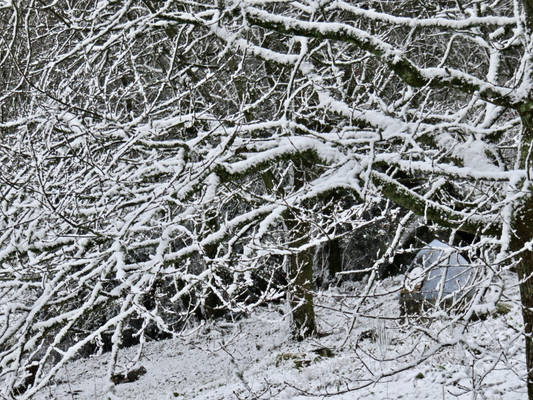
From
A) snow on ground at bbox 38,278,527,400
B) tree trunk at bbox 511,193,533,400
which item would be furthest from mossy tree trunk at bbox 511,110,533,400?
snow on ground at bbox 38,278,527,400

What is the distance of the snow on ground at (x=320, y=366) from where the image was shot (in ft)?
23.8

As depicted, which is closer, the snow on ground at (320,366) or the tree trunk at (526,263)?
the tree trunk at (526,263)

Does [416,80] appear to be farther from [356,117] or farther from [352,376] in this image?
[352,376]

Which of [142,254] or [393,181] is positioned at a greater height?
[393,181]

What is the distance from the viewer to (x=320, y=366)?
959 cm

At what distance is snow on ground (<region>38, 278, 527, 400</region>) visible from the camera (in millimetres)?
7242

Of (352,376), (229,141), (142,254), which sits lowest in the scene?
(142,254)

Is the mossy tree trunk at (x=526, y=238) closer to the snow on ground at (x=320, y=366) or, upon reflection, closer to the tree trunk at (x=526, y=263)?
the tree trunk at (x=526, y=263)

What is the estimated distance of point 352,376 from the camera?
343 inches

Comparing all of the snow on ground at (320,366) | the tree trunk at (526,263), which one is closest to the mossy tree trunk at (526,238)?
the tree trunk at (526,263)

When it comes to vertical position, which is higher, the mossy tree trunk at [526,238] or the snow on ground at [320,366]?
the mossy tree trunk at [526,238]

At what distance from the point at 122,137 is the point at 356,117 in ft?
7.17

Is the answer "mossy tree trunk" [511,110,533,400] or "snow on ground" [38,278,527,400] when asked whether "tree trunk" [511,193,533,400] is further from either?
"snow on ground" [38,278,527,400]

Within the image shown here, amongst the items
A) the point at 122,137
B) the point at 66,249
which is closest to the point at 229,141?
the point at 122,137
